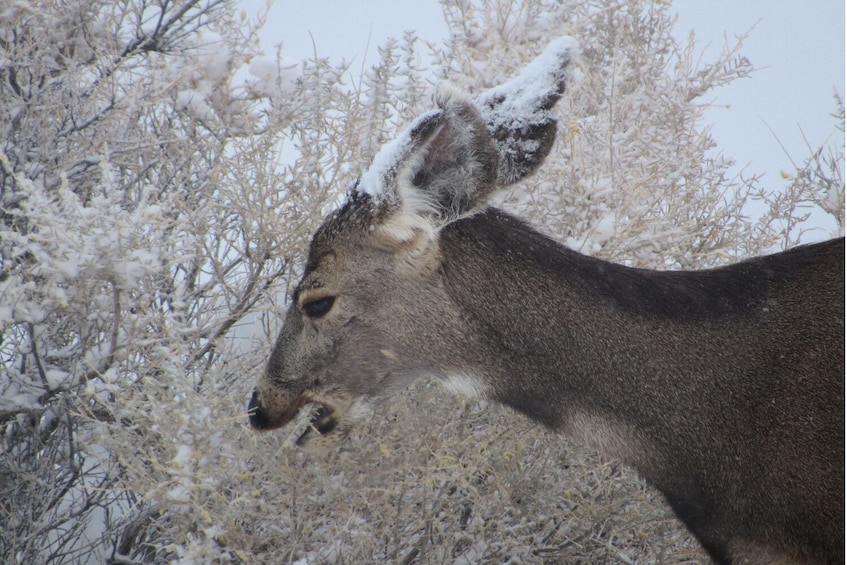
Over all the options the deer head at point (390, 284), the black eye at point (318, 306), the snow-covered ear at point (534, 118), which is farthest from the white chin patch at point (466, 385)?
the snow-covered ear at point (534, 118)

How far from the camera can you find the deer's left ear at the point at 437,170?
3064 millimetres

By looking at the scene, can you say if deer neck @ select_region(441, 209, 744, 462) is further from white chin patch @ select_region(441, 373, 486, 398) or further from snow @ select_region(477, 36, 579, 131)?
snow @ select_region(477, 36, 579, 131)

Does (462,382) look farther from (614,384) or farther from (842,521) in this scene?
(842,521)

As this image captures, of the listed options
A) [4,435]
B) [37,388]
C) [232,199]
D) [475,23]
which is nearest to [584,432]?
[232,199]

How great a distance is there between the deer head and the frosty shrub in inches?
11.3

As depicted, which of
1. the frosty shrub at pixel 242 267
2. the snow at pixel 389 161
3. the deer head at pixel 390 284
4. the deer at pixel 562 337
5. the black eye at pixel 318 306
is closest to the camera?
the deer at pixel 562 337

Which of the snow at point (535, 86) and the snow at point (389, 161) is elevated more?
the snow at point (535, 86)

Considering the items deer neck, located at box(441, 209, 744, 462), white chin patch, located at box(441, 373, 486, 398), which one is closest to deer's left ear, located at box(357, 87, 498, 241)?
deer neck, located at box(441, 209, 744, 462)

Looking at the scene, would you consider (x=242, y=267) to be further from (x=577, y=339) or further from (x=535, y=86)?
(x=577, y=339)

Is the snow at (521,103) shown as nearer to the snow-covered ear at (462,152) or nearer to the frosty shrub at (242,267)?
the snow-covered ear at (462,152)

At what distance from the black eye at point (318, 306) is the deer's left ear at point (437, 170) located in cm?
37

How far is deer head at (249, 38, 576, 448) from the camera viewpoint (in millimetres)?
3289

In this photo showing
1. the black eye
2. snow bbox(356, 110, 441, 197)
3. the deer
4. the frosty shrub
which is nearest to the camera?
the deer

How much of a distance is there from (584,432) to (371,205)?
47.1 inches
